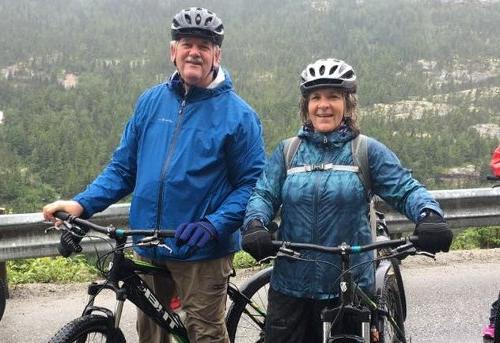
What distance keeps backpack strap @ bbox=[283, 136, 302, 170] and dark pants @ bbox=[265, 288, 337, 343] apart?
592 mm

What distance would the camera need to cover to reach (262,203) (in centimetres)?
273

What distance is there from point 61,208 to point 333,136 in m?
1.35

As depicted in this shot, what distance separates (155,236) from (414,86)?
104908 mm

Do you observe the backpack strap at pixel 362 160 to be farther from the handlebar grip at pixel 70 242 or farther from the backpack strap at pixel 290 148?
the handlebar grip at pixel 70 242

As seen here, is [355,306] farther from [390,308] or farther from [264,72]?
[264,72]

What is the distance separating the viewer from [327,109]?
2705mm

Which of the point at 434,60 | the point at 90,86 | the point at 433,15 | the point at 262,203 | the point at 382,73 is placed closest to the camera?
the point at 262,203

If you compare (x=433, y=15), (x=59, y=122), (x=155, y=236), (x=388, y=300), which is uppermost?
(x=433, y=15)

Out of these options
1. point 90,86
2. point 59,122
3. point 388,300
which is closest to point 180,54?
point 388,300

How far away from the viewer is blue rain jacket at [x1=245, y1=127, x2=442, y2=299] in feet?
8.55

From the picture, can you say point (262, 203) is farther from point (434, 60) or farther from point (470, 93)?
point (434, 60)

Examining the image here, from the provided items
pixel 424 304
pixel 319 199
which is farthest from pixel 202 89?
pixel 424 304

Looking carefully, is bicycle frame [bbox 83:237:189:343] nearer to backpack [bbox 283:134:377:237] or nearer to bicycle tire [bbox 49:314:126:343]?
bicycle tire [bbox 49:314:126:343]

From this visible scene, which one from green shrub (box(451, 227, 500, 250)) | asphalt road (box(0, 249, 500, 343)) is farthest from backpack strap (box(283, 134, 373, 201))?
green shrub (box(451, 227, 500, 250))
